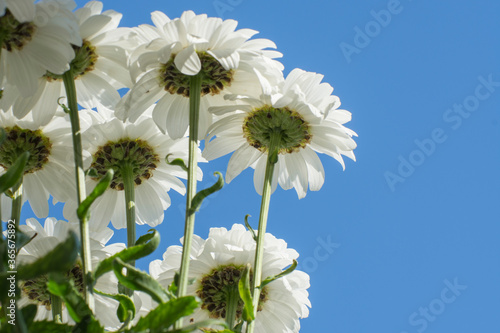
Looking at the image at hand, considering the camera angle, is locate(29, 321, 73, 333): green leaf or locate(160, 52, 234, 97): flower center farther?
locate(160, 52, 234, 97): flower center

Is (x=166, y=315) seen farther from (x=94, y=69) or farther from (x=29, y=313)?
(x=94, y=69)

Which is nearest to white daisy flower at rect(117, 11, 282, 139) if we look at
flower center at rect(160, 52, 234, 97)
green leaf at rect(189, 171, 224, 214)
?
flower center at rect(160, 52, 234, 97)

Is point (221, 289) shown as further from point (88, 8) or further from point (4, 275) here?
point (4, 275)

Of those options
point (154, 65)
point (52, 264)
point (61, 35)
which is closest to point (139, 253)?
point (52, 264)

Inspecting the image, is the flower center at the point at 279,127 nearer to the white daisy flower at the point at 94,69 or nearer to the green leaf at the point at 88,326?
the white daisy flower at the point at 94,69

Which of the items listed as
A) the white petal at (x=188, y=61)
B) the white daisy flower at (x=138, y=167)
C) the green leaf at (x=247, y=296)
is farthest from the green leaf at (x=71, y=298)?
the white daisy flower at (x=138, y=167)

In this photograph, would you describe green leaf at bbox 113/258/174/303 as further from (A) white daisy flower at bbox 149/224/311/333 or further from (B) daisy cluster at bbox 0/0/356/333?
(A) white daisy flower at bbox 149/224/311/333
